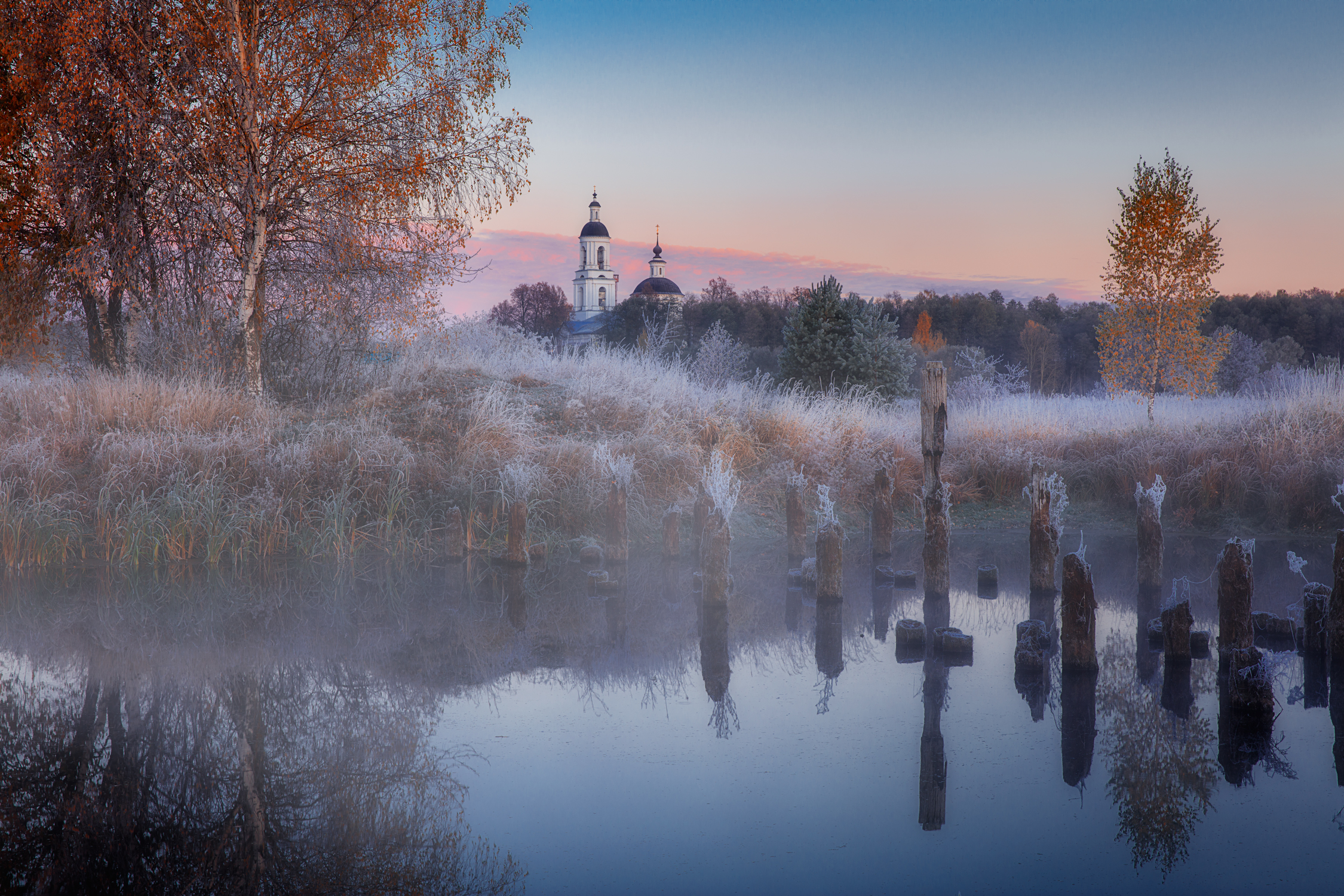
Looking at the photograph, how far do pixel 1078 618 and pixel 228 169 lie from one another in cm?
1169

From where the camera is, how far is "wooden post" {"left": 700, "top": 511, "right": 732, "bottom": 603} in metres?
6.75

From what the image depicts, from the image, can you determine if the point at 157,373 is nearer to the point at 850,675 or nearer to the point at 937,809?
the point at 850,675

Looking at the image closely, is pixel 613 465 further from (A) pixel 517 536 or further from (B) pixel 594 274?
(B) pixel 594 274

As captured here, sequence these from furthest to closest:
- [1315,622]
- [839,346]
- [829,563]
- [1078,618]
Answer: [839,346] → [829,563] → [1315,622] → [1078,618]

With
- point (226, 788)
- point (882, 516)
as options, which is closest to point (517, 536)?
point (882, 516)

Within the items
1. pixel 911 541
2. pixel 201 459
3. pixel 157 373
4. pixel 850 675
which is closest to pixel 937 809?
pixel 850 675

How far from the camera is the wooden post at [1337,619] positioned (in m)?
5.14

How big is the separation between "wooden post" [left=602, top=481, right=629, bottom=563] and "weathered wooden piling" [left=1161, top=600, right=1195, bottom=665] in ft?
16.4

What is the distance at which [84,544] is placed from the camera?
8438 mm

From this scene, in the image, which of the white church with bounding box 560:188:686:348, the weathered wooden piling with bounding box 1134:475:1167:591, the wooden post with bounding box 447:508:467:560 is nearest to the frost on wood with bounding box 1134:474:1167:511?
the weathered wooden piling with bounding box 1134:475:1167:591

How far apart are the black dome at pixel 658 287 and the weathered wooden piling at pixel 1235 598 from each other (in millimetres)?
83752

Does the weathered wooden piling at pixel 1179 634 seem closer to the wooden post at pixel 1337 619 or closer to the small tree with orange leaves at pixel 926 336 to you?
the wooden post at pixel 1337 619

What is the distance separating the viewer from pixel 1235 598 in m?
5.11

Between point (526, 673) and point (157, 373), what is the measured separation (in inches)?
373
